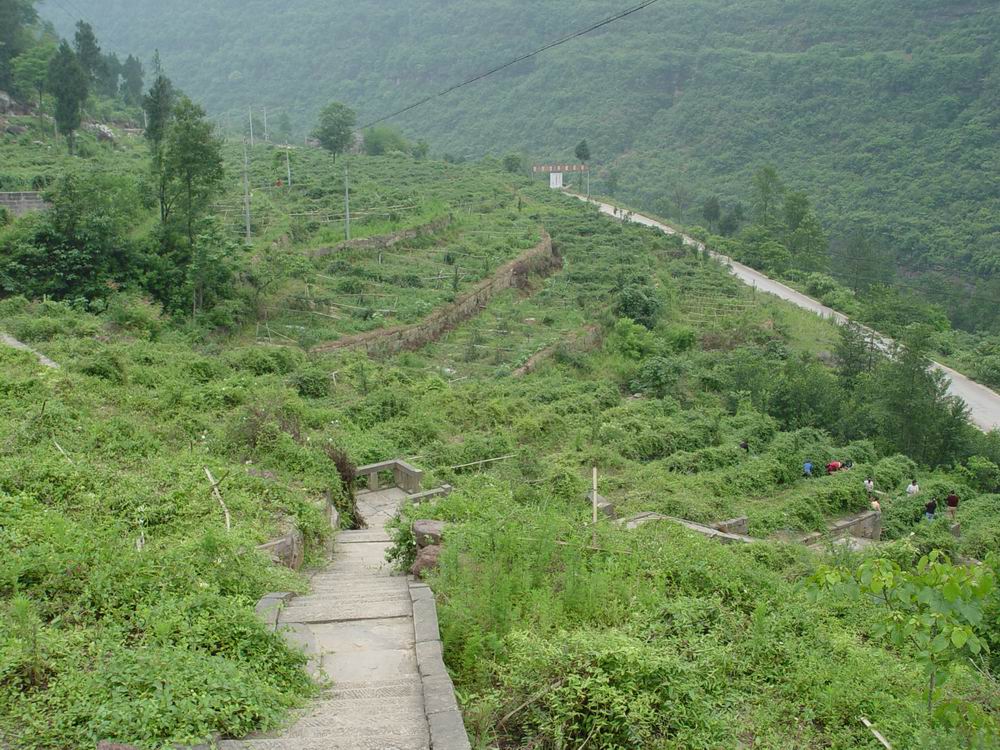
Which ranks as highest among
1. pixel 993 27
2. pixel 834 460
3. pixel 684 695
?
pixel 993 27

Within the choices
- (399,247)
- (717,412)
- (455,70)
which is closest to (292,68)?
(455,70)

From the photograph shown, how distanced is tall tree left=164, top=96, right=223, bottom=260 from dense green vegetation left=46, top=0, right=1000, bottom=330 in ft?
143

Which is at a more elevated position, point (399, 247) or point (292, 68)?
point (292, 68)

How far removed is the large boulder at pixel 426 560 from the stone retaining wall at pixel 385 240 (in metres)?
20.6

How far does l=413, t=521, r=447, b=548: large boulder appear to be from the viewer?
7965mm

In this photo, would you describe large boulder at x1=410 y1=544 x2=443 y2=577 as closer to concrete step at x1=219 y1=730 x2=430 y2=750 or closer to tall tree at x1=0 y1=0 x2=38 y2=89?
concrete step at x1=219 y1=730 x2=430 y2=750

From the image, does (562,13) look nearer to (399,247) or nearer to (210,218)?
(399,247)

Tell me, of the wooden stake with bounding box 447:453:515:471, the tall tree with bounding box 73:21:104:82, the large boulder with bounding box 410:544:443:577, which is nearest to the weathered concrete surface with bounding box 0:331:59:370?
the wooden stake with bounding box 447:453:515:471

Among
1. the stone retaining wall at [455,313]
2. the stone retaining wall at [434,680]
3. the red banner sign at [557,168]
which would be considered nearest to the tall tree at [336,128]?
the red banner sign at [557,168]

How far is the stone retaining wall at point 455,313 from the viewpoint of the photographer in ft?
71.9

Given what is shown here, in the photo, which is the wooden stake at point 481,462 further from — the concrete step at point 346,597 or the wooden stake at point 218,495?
the concrete step at point 346,597

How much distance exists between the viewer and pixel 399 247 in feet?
101

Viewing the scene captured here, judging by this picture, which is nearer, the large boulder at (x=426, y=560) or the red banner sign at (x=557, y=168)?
the large boulder at (x=426, y=560)

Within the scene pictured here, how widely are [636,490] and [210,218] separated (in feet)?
46.5
